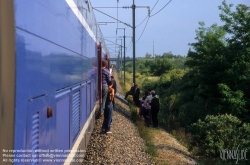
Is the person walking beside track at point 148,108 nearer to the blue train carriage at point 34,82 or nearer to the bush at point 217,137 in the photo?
the bush at point 217,137

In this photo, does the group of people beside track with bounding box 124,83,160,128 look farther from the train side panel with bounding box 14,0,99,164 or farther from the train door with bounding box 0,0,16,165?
the train door with bounding box 0,0,16,165

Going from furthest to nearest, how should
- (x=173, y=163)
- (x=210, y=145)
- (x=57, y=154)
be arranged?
(x=210, y=145)
(x=173, y=163)
(x=57, y=154)

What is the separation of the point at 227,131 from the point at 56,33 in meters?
11.0

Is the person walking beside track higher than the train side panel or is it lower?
lower

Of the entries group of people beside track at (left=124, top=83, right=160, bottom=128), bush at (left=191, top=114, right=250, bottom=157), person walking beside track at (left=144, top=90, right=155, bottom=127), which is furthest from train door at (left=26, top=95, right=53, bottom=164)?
person walking beside track at (left=144, top=90, right=155, bottom=127)

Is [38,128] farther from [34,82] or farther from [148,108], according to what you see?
[148,108]

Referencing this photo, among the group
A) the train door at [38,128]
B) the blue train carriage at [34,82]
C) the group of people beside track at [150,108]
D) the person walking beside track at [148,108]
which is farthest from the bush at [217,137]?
the train door at [38,128]

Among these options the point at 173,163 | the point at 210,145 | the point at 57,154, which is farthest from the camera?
the point at 210,145

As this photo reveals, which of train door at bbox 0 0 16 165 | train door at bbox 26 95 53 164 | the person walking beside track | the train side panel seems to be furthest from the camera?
the person walking beside track

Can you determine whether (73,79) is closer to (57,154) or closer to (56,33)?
(56,33)

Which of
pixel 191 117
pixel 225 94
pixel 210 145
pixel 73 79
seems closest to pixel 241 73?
pixel 225 94

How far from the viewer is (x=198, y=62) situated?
38.3 meters

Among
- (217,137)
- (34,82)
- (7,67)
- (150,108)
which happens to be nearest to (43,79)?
(34,82)

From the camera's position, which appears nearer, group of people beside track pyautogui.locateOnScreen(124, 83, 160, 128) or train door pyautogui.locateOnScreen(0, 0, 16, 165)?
train door pyautogui.locateOnScreen(0, 0, 16, 165)
